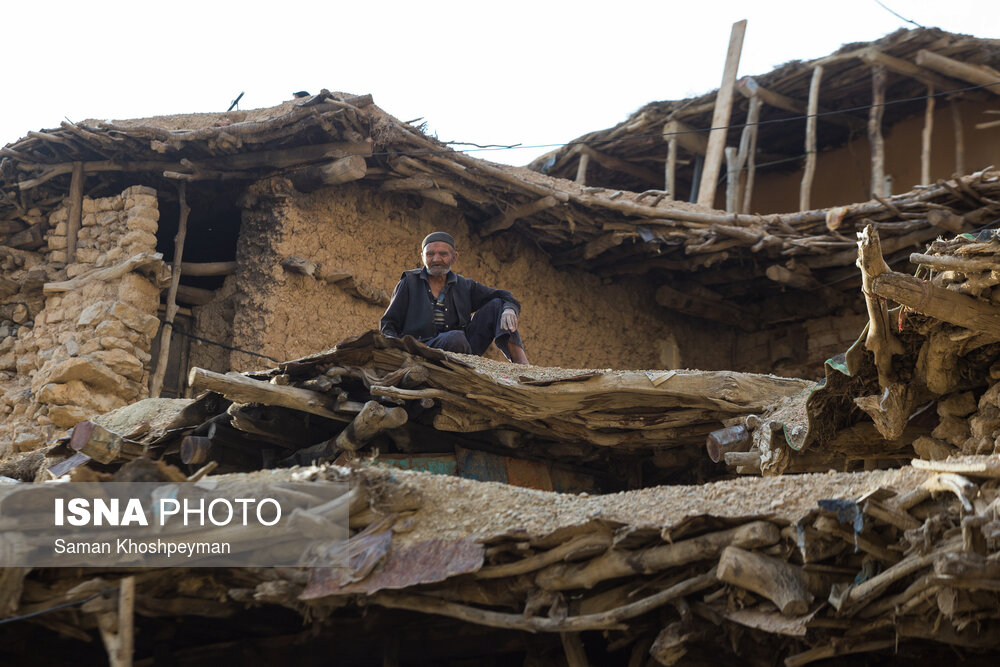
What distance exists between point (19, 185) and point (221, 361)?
227 centimetres

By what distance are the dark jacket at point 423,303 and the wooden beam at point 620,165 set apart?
5.18m

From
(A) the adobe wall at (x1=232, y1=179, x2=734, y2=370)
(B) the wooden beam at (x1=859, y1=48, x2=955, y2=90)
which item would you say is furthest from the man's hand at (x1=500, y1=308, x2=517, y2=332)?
(B) the wooden beam at (x1=859, y1=48, x2=955, y2=90)

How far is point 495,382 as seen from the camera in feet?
23.9

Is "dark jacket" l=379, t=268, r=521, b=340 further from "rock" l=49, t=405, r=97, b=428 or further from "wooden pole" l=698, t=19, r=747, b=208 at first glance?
"wooden pole" l=698, t=19, r=747, b=208

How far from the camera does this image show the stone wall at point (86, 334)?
8.84 m

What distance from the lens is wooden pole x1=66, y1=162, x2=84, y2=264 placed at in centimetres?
983

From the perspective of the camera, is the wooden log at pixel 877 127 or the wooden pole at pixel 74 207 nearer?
the wooden pole at pixel 74 207

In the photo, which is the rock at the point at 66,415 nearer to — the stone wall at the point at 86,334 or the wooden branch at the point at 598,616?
the stone wall at the point at 86,334

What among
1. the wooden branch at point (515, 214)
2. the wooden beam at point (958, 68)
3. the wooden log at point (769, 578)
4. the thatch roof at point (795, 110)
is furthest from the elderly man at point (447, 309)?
the wooden beam at point (958, 68)

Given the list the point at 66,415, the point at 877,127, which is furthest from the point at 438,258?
the point at 877,127

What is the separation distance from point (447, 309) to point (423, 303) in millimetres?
182

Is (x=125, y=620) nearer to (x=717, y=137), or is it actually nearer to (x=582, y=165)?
(x=717, y=137)

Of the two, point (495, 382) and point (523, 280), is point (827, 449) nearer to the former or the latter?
point (495, 382)

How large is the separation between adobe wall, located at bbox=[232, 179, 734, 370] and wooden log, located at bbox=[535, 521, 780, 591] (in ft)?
17.5
